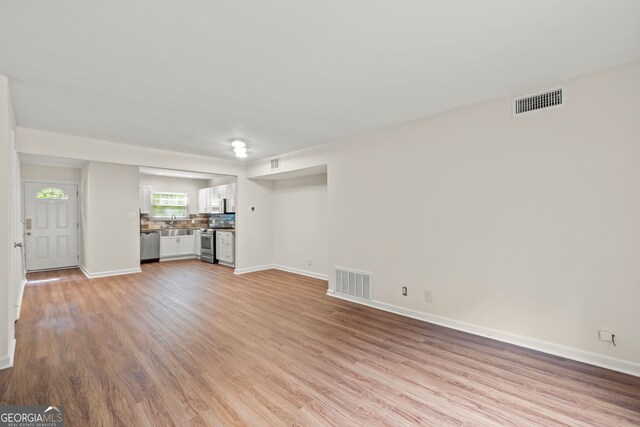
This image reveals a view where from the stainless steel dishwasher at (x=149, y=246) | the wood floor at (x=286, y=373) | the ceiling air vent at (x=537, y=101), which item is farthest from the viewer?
the stainless steel dishwasher at (x=149, y=246)

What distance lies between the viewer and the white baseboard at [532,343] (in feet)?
8.06

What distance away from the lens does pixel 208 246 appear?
8.08m

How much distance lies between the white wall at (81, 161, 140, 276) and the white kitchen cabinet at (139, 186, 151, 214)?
4.98ft

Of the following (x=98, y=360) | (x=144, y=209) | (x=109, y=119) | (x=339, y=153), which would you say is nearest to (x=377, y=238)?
(x=339, y=153)

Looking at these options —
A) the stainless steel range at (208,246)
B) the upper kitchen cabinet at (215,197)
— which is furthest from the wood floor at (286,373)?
the upper kitchen cabinet at (215,197)

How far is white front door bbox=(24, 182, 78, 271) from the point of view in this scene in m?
6.33

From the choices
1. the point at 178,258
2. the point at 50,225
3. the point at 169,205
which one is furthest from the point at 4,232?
the point at 169,205

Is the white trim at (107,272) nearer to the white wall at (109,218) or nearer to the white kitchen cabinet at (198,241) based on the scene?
the white wall at (109,218)

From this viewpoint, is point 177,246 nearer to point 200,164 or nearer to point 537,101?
point 200,164

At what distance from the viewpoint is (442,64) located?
2.39 meters

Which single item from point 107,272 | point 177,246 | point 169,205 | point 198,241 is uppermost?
point 169,205

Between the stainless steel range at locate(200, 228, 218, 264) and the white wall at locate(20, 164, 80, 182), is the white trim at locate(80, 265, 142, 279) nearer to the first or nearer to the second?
the stainless steel range at locate(200, 228, 218, 264)

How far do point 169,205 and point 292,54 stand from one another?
7922 millimetres

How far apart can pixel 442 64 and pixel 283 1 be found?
1.43 meters
